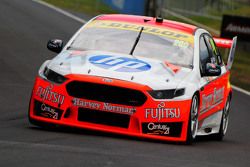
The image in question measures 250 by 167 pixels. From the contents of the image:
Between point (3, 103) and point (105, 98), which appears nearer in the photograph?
point (105, 98)

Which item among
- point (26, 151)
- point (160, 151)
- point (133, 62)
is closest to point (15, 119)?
point (133, 62)

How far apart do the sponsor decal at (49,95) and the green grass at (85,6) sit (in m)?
23.6

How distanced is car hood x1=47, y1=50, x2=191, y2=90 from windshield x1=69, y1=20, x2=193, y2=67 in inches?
11.4

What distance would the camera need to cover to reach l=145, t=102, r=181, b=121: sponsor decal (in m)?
11.2

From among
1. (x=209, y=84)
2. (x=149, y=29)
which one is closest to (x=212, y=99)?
(x=209, y=84)

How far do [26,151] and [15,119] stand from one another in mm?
4124

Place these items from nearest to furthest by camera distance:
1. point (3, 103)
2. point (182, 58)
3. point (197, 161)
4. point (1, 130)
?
point (197, 161)
point (1, 130)
point (182, 58)
point (3, 103)

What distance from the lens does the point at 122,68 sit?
11.5 m

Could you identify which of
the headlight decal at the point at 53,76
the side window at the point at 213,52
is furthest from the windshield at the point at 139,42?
the headlight decal at the point at 53,76

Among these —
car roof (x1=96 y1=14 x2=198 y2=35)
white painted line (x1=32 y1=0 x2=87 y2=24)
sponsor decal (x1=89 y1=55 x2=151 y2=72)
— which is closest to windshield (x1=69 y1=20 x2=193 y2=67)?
car roof (x1=96 y1=14 x2=198 y2=35)

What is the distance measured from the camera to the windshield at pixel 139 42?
12.4 m

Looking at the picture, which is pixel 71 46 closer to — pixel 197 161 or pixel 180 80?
pixel 180 80

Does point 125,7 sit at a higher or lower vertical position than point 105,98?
lower

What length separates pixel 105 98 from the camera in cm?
1118
